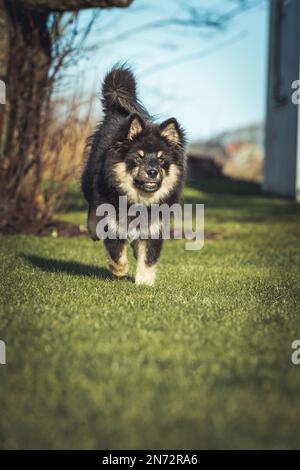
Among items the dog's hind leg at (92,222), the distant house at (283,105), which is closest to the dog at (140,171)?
the dog's hind leg at (92,222)

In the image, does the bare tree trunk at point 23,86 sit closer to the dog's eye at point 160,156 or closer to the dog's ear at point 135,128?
the dog's ear at point 135,128

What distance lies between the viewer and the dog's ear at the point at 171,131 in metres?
5.42

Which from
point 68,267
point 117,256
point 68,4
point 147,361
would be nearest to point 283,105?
point 68,4

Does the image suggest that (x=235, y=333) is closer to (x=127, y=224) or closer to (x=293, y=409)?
(x=293, y=409)

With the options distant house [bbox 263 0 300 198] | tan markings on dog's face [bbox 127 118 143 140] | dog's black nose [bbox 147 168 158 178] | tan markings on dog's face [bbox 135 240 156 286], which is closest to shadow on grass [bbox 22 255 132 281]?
tan markings on dog's face [bbox 135 240 156 286]

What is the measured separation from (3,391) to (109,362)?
0.51m

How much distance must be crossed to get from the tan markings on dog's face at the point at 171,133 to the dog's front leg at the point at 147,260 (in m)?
0.86

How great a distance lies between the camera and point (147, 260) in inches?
208

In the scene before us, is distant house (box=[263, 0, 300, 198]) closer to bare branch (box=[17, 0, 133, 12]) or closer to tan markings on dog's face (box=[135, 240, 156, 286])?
bare branch (box=[17, 0, 133, 12])

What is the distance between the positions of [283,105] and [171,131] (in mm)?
13036

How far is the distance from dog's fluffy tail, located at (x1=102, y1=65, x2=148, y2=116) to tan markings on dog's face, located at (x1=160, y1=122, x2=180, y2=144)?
73 cm

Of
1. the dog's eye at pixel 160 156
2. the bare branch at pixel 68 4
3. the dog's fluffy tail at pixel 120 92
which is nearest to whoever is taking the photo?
the dog's eye at pixel 160 156
